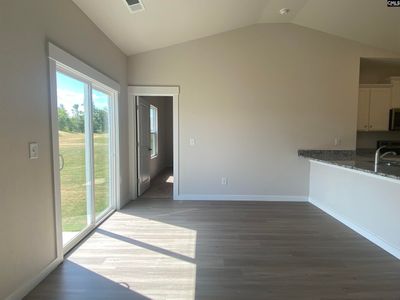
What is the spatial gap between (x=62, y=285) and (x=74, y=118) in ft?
5.60

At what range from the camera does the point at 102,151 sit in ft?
12.0

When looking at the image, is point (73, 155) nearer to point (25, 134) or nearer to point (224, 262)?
point (25, 134)

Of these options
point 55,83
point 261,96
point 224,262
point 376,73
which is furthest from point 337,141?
point 55,83

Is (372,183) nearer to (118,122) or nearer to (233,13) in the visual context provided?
(233,13)

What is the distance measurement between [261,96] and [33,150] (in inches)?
147

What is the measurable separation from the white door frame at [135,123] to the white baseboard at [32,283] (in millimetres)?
2430

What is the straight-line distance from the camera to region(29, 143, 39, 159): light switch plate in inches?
76.3

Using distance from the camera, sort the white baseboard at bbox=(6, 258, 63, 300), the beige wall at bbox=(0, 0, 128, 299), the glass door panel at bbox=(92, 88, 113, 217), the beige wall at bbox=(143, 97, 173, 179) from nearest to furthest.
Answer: the beige wall at bbox=(0, 0, 128, 299) < the white baseboard at bbox=(6, 258, 63, 300) < the glass door panel at bbox=(92, 88, 113, 217) < the beige wall at bbox=(143, 97, 173, 179)

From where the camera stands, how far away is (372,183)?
115 inches

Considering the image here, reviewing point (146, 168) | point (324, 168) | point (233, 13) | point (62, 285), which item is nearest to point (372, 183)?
point (324, 168)

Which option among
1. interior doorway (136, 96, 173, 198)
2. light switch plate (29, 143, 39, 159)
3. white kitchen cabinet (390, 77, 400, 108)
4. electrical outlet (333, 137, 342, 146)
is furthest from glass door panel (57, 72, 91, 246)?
white kitchen cabinet (390, 77, 400, 108)

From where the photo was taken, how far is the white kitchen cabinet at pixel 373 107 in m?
4.70

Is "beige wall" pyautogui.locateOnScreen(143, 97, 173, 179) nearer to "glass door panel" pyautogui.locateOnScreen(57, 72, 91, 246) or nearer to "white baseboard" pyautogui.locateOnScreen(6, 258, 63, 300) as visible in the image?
"glass door panel" pyautogui.locateOnScreen(57, 72, 91, 246)

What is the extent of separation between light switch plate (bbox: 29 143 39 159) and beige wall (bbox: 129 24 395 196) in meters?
2.78
